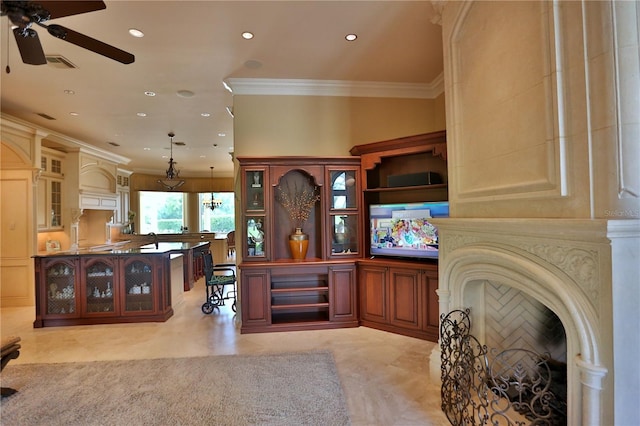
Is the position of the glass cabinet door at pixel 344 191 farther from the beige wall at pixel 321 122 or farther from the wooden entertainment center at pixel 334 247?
the beige wall at pixel 321 122

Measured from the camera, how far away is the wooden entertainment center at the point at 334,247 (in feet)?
12.1

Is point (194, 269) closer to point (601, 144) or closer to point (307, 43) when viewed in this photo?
point (307, 43)

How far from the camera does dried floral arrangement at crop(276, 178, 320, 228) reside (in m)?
4.17

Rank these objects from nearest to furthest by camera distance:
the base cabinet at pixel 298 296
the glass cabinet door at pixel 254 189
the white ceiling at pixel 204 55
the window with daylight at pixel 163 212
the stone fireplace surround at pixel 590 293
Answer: the stone fireplace surround at pixel 590 293
the white ceiling at pixel 204 55
the base cabinet at pixel 298 296
the glass cabinet door at pixel 254 189
the window with daylight at pixel 163 212

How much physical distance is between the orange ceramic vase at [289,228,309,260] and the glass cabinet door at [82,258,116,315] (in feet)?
8.54

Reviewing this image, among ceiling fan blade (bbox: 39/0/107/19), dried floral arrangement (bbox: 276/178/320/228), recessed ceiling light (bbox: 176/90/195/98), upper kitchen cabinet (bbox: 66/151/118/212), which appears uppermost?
recessed ceiling light (bbox: 176/90/195/98)

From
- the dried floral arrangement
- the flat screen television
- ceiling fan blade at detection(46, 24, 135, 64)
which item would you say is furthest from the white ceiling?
the flat screen television

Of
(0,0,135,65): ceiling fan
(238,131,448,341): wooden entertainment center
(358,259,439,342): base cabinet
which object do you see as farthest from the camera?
(238,131,448,341): wooden entertainment center

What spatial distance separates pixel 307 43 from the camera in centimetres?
314

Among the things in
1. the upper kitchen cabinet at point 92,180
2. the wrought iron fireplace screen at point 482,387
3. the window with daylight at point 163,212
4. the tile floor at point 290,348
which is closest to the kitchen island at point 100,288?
the tile floor at point 290,348

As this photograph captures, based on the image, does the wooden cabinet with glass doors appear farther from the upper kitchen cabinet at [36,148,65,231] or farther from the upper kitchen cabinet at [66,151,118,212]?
the upper kitchen cabinet at [66,151,118,212]

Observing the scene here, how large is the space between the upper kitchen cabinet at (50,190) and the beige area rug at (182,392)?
3881 millimetres

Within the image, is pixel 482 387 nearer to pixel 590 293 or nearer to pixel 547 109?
pixel 590 293

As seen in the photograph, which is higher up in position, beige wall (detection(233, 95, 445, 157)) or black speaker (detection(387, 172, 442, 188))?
beige wall (detection(233, 95, 445, 157))
